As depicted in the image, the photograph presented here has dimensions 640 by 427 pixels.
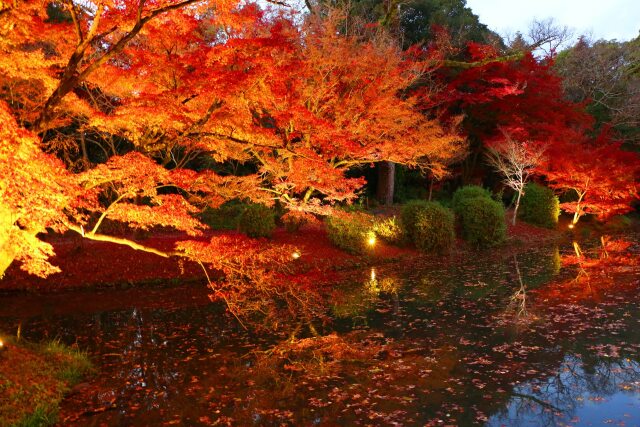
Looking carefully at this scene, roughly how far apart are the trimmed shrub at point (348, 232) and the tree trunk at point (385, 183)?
7.96 meters

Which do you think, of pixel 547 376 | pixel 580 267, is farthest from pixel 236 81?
pixel 580 267

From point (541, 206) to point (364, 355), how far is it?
799 inches

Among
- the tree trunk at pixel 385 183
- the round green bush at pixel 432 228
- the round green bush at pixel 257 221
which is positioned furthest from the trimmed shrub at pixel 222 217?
the tree trunk at pixel 385 183

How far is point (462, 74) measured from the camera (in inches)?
976

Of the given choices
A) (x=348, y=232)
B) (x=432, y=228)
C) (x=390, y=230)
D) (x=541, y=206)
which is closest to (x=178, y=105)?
(x=348, y=232)

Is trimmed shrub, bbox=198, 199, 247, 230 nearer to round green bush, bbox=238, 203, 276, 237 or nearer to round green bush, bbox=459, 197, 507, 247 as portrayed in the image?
round green bush, bbox=238, 203, 276, 237

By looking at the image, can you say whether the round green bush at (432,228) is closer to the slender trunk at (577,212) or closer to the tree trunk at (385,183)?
the tree trunk at (385,183)

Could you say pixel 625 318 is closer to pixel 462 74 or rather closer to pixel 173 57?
pixel 173 57

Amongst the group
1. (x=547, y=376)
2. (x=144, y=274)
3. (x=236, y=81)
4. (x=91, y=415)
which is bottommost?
(x=144, y=274)

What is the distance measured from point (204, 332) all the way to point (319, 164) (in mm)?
5728

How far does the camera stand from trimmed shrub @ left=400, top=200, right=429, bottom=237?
18.9m

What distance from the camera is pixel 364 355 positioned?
8.08 metres

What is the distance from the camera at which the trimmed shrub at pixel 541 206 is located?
25391 mm

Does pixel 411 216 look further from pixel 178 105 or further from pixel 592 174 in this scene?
pixel 178 105
